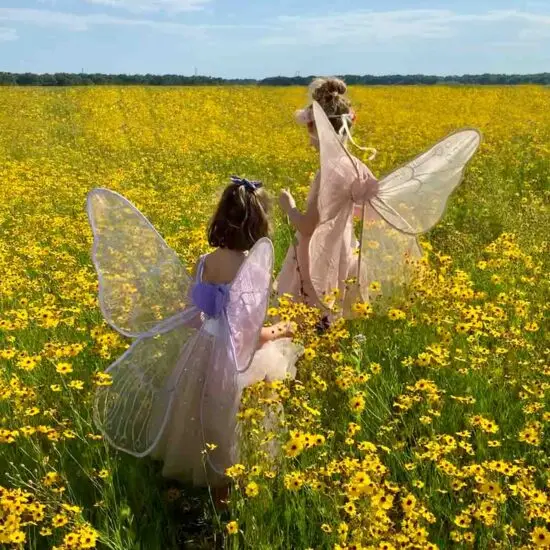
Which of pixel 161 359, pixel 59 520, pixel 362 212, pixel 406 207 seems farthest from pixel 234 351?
pixel 406 207

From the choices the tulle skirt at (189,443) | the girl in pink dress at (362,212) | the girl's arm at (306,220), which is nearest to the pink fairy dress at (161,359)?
the tulle skirt at (189,443)

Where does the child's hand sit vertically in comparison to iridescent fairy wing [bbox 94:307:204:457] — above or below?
above

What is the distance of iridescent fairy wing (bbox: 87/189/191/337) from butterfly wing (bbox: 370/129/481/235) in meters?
1.55

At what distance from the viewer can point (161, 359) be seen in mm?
3068

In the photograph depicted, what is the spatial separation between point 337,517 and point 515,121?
49.6ft

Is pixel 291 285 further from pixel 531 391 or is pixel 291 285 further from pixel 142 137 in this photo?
pixel 142 137

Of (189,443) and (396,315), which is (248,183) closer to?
(396,315)

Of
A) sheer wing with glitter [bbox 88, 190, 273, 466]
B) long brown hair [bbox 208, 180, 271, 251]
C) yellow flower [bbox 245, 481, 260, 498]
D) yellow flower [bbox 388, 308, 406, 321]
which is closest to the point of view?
yellow flower [bbox 245, 481, 260, 498]

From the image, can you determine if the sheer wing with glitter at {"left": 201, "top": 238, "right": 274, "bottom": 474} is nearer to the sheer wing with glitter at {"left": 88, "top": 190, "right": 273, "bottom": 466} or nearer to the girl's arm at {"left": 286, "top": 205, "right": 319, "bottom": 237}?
the sheer wing with glitter at {"left": 88, "top": 190, "right": 273, "bottom": 466}

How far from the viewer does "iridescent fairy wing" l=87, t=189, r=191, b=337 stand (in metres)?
3.02

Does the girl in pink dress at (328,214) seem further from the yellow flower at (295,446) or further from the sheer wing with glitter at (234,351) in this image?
the yellow flower at (295,446)

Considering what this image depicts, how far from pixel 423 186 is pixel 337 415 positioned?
5.20 feet

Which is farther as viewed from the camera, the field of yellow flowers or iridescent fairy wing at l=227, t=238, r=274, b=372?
iridescent fairy wing at l=227, t=238, r=274, b=372

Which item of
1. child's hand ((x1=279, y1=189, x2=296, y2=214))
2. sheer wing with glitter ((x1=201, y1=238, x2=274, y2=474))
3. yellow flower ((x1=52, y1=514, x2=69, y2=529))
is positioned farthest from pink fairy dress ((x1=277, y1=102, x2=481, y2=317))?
yellow flower ((x1=52, y1=514, x2=69, y2=529))
